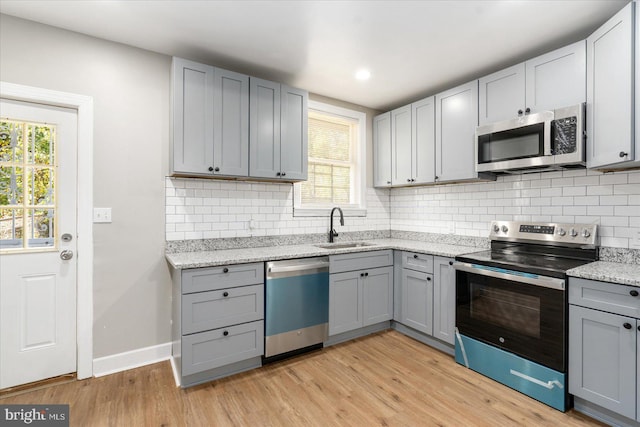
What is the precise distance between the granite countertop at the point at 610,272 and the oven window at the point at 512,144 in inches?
34.9

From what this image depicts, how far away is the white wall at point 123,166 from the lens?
7.85ft

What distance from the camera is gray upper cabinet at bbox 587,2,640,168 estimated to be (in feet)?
6.20

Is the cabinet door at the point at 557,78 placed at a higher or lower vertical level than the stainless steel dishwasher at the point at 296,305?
higher

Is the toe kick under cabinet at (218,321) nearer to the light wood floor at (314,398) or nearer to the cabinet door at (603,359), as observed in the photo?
the light wood floor at (314,398)

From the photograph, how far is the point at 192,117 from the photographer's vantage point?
8.53ft

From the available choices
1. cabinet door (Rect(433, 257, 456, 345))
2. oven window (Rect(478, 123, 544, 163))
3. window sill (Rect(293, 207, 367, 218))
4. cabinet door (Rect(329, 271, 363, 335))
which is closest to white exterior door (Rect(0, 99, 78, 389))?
window sill (Rect(293, 207, 367, 218))

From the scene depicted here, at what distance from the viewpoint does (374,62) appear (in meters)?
2.85

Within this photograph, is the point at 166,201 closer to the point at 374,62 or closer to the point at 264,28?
the point at 264,28

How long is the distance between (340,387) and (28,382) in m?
2.24

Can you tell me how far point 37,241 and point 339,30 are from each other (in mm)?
2705

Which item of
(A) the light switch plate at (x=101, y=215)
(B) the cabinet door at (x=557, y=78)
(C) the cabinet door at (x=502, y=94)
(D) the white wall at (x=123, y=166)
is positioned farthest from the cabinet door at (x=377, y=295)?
(A) the light switch plate at (x=101, y=215)

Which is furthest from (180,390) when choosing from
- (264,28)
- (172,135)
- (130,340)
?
(264,28)

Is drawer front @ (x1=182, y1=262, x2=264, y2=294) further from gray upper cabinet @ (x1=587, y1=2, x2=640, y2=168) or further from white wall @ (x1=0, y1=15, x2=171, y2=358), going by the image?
gray upper cabinet @ (x1=587, y1=2, x2=640, y2=168)

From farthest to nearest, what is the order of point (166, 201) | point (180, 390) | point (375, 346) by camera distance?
point (375, 346) < point (166, 201) < point (180, 390)
